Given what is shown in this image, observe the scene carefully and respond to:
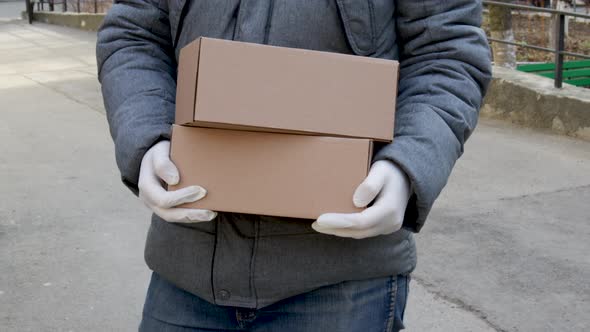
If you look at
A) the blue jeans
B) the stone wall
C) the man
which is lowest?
the stone wall

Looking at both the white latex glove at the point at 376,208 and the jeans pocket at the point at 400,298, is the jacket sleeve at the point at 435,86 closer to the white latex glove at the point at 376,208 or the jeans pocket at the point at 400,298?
the white latex glove at the point at 376,208

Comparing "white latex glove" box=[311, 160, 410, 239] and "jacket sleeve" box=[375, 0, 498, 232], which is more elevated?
"jacket sleeve" box=[375, 0, 498, 232]

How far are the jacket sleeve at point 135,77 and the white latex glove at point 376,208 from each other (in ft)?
1.20

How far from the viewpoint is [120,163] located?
5.77 feet

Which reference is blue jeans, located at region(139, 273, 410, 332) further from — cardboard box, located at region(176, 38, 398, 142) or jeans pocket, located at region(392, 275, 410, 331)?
cardboard box, located at region(176, 38, 398, 142)

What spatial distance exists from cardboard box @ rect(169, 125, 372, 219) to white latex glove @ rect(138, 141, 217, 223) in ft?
0.06

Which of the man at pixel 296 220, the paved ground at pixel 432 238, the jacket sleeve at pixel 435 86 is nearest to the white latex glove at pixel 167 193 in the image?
the man at pixel 296 220

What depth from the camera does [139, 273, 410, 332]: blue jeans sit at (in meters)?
1.78

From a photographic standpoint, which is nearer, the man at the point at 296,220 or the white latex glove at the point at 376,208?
the white latex glove at the point at 376,208

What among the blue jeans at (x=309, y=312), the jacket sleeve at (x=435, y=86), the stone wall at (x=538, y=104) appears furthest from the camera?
the stone wall at (x=538, y=104)

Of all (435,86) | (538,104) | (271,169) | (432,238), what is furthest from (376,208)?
(538,104)

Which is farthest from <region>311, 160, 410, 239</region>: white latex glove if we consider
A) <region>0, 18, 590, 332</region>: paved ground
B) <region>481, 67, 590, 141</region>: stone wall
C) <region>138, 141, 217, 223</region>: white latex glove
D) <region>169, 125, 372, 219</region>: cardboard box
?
<region>481, 67, 590, 141</region>: stone wall

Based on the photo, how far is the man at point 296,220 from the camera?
1.71m

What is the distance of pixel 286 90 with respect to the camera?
1571 mm
